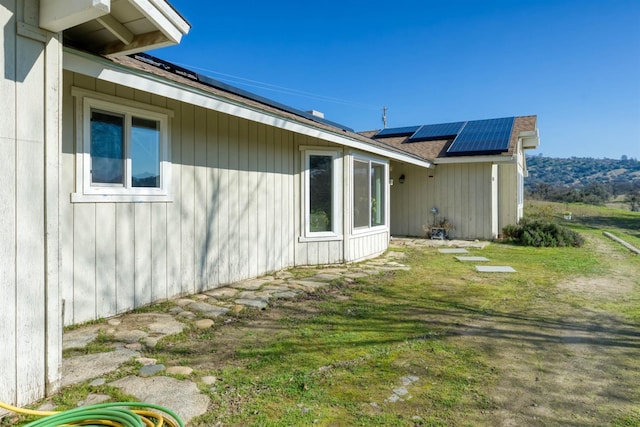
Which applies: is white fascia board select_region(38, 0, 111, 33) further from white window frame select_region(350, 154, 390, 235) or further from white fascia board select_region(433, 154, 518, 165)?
white fascia board select_region(433, 154, 518, 165)

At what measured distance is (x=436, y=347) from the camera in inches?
123

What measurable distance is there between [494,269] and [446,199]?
5090mm

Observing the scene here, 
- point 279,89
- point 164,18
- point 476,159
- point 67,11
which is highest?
point 279,89

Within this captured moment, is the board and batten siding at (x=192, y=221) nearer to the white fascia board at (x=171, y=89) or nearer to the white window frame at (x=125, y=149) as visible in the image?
the white window frame at (x=125, y=149)

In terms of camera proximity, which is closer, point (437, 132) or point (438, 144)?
point (438, 144)

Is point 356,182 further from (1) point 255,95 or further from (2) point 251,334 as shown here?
(2) point 251,334

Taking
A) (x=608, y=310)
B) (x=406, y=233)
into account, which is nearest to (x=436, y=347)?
(x=608, y=310)

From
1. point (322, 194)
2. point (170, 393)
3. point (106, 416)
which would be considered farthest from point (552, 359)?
point (322, 194)

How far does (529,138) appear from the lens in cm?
1288

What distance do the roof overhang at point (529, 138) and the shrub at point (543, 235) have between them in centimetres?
303

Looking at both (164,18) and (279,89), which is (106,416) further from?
(279,89)

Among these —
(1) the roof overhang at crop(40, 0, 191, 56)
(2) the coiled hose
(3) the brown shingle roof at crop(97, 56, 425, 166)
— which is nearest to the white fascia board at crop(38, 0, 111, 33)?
(1) the roof overhang at crop(40, 0, 191, 56)

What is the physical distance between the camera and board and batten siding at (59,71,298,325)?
3428 mm

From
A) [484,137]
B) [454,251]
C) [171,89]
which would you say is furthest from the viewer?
[484,137]
